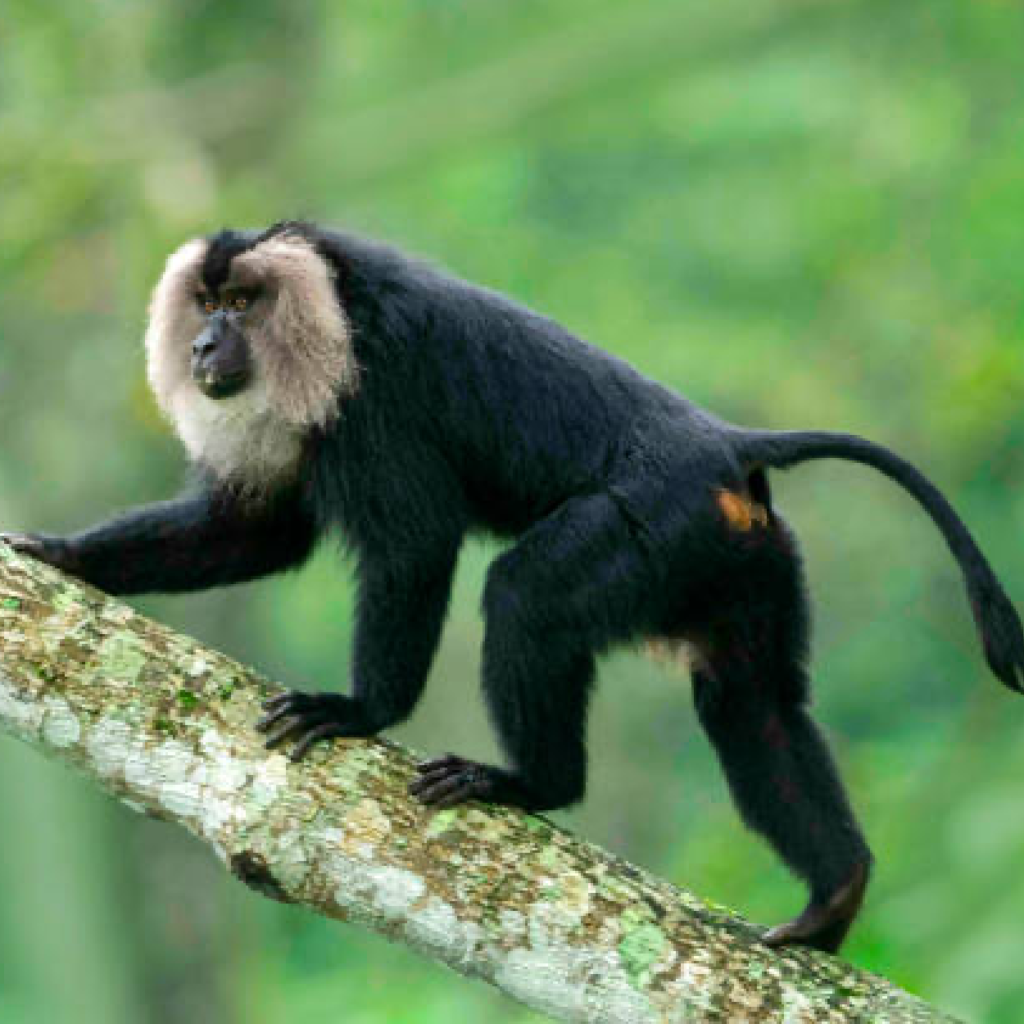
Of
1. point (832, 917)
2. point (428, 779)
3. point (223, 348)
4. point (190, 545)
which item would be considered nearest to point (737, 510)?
point (832, 917)

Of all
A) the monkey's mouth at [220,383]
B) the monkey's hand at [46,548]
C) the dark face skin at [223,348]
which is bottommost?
the monkey's hand at [46,548]

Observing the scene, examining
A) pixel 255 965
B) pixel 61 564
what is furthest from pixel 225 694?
pixel 255 965

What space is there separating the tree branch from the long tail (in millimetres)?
977

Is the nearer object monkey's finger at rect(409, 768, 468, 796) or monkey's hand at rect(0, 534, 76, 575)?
monkey's finger at rect(409, 768, 468, 796)

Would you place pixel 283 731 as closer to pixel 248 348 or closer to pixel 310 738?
pixel 310 738

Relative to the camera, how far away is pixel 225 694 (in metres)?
4.45

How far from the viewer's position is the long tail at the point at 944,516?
488cm

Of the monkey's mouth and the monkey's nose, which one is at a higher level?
the monkey's nose

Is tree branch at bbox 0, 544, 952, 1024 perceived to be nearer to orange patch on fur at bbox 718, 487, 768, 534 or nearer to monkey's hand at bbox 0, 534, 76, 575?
monkey's hand at bbox 0, 534, 76, 575

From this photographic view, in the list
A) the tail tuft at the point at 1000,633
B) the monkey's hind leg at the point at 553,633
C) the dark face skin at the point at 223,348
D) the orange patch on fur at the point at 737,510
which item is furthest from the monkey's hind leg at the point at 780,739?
the dark face skin at the point at 223,348

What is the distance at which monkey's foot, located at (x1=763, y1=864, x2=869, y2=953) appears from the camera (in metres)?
5.05

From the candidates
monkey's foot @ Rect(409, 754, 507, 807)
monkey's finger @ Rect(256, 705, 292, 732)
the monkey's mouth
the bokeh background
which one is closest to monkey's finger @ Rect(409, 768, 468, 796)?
monkey's foot @ Rect(409, 754, 507, 807)

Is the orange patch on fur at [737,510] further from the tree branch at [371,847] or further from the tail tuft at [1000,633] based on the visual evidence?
the tree branch at [371,847]

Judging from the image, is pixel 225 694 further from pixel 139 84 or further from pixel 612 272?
pixel 612 272
